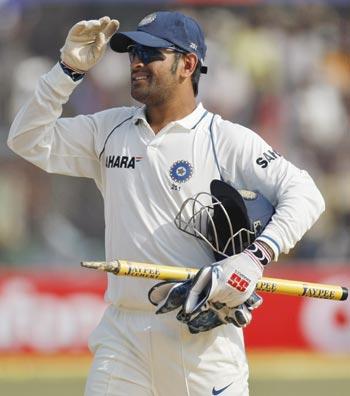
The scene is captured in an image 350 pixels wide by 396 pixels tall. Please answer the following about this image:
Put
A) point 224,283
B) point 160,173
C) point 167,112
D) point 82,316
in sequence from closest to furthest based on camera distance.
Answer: point 224,283 < point 160,173 < point 167,112 < point 82,316

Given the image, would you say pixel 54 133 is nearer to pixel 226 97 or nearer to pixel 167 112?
pixel 167 112

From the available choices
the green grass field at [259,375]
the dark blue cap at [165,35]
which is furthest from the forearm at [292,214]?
the green grass field at [259,375]

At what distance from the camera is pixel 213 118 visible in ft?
15.9

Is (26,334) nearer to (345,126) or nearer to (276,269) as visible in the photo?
(276,269)

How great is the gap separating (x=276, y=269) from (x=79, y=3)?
9.53ft

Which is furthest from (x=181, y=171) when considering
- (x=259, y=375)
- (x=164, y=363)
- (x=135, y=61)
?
(x=259, y=375)

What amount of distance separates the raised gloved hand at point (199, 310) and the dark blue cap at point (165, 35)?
957 millimetres

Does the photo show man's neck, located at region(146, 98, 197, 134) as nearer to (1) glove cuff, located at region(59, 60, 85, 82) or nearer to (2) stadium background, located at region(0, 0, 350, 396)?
(1) glove cuff, located at region(59, 60, 85, 82)

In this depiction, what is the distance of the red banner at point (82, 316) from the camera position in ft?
31.4

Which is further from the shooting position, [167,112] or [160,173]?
[167,112]

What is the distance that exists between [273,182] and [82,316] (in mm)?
5249

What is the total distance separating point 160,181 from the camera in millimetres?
4727

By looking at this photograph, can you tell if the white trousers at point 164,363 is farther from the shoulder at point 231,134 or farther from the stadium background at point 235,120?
the stadium background at point 235,120

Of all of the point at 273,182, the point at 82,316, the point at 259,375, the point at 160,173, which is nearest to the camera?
the point at 273,182
